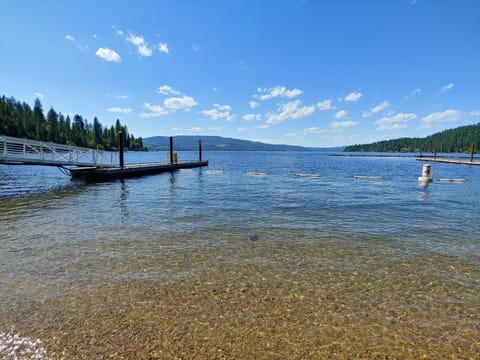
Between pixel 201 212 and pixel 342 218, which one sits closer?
pixel 342 218

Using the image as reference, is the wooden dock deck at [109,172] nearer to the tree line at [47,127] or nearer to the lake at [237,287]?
the lake at [237,287]

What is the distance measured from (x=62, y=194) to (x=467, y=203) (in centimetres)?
2532

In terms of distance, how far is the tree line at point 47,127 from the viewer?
7281 cm

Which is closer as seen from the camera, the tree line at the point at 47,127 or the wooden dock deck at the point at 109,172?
the wooden dock deck at the point at 109,172

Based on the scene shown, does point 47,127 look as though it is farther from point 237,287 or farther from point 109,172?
point 237,287

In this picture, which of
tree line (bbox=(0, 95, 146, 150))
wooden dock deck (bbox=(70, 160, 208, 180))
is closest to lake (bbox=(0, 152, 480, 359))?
wooden dock deck (bbox=(70, 160, 208, 180))

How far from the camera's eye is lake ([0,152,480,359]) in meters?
3.45

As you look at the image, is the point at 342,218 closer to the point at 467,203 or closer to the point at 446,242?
the point at 446,242

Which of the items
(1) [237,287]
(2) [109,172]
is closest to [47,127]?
(2) [109,172]

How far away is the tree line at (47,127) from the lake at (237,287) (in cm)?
8616

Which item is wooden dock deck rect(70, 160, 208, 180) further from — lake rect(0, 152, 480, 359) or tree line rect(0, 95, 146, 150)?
tree line rect(0, 95, 146, 150)

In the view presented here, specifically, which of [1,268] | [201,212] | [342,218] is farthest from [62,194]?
[342,218]

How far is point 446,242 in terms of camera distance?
7.75m

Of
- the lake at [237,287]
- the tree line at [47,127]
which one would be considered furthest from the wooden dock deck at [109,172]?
the tree line at [47,127]
